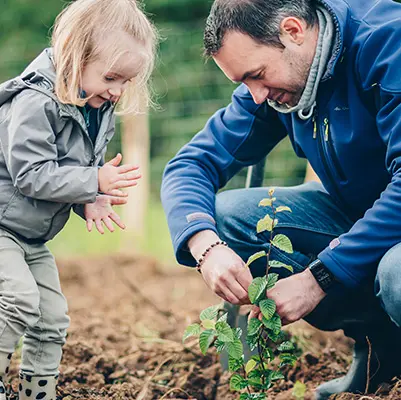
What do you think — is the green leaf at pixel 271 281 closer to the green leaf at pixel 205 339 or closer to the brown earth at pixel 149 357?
the green leaf at pixel 205 339

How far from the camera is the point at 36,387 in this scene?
274cm

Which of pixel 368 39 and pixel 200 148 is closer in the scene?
pixel 368 39

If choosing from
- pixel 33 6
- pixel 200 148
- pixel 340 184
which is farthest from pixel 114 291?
pixel 33 6

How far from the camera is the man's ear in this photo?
2719 millimetres

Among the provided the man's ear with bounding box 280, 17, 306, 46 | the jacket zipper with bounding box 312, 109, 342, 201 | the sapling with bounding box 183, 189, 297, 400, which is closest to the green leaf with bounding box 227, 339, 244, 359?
the sapling with bounding box 183, 189, 297, 400

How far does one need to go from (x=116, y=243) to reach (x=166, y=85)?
1616mm

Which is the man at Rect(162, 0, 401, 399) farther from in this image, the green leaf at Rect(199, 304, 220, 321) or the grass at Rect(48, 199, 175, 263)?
the grass at Rect(48, 199, 175, 263)

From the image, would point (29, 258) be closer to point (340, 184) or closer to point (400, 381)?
point (340, 184)

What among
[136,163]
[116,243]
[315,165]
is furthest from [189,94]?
[315,165]

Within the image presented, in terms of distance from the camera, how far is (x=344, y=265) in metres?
2.54

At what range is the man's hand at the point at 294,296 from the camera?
8.25ft

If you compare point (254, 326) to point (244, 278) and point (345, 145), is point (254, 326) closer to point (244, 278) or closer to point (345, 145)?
point (244, 278)

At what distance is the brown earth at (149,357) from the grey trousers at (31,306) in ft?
0.78

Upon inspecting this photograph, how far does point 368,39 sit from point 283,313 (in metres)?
0.93
